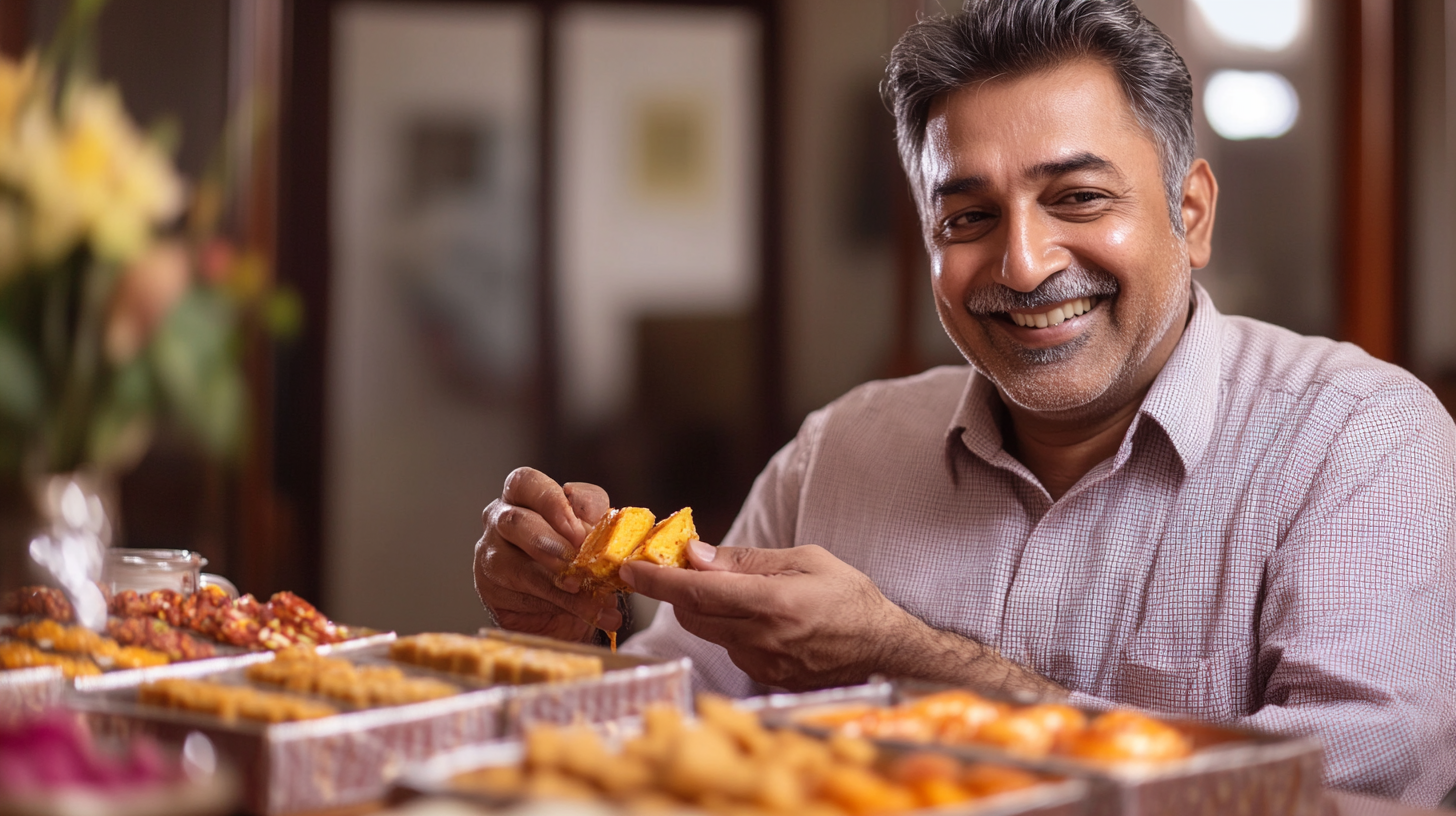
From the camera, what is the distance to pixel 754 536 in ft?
A: 7.99

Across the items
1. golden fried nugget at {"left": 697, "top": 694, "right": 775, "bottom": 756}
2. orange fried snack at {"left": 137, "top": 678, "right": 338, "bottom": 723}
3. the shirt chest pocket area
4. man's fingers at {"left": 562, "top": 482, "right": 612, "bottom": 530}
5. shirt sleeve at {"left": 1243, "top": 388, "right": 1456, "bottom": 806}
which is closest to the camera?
golden fried nugget at {"left": 697, "top": 694, "right": 775, "bottom": 756}

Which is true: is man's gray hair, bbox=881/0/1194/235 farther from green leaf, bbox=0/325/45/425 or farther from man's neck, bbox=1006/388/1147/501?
green leaf, bbox=0/325/45/425

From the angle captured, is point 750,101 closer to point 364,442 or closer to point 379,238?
point 379,238

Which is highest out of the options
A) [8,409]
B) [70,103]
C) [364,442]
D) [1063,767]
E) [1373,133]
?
[1373,133]

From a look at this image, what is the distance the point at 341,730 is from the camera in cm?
102

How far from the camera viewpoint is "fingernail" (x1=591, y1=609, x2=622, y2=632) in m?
1.82

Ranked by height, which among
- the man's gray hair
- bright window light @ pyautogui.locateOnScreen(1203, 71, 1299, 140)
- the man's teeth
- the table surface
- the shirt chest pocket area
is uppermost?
bright window light @ pyautogui.locateOnScreen(1203, 71, 1299, 140)

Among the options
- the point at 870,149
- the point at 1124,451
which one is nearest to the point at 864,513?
the point at 1124,451

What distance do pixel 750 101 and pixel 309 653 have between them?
3.75m

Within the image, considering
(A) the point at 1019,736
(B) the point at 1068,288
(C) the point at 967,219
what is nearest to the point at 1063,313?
(B) the point at 1068,288

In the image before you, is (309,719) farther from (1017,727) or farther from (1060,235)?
(1060,235)

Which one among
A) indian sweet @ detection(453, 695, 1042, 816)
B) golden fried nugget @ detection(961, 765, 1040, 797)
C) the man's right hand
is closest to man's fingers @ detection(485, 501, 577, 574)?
the man's right hand

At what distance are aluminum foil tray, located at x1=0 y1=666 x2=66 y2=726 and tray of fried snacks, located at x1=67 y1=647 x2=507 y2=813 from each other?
4 centimetres

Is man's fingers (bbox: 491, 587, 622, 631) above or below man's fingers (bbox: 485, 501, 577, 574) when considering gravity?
below
